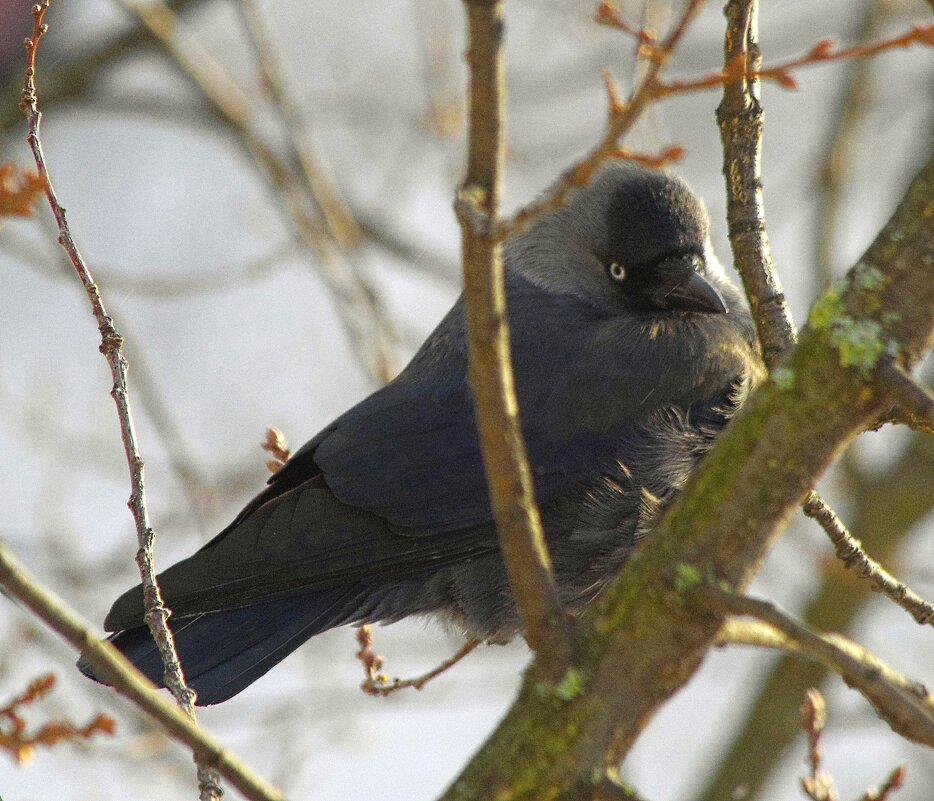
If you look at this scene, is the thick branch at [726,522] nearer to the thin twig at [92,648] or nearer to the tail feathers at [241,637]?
the thin twig at [92,648]

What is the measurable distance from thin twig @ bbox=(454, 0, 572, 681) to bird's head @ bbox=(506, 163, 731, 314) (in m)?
1.66

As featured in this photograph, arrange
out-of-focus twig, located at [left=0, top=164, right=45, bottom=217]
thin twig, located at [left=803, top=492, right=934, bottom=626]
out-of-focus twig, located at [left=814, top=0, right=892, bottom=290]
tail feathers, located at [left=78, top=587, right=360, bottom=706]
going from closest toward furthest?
out-of-focus twig, located at [left=0, top=164, right=45, bottom=217]
thin twig, located at [left=803, top=492, right=934, bottom=626]
tail feathers, located at [left=78, top=587, right=360, bottom=706]
out-of-focus twig, located at [left=814, top=0, right=892, bottom=290]

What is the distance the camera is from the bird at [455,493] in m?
2.79

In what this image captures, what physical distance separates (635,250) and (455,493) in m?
0.89

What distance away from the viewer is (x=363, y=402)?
124 inches

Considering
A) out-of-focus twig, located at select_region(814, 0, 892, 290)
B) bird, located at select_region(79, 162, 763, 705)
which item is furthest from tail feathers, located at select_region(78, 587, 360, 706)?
out-of-focus twig, located at select_region(814, 0, 892, 290)

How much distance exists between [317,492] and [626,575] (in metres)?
1.40

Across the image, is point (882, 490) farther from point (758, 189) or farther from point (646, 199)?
point (758, 189)

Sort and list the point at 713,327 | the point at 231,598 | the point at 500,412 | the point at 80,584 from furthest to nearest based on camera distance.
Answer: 1. the point at 80,584
2. the point at 713,327
3. the point at 231,598
4. the point at 500,412

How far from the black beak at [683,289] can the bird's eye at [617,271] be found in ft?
0.34

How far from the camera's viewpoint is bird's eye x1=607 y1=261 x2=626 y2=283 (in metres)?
3.34

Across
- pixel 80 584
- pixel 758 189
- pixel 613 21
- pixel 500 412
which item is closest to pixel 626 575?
pixel 500 412

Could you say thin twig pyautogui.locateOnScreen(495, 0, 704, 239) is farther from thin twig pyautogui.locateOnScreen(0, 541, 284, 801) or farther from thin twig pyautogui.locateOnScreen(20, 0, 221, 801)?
thin twig pyautogui.locateOnScreen(20, 0, 221, 801)

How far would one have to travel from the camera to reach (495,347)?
1470 mm
